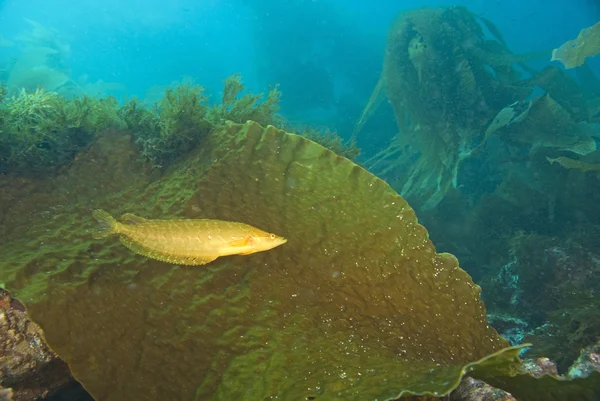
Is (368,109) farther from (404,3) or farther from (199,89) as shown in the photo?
(404,3)

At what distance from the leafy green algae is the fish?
12.5 inches

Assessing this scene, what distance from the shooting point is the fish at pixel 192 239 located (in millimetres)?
1731

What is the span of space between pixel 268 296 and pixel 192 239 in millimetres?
617

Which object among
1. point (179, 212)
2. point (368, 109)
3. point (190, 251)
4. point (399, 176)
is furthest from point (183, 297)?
point (368, 109)

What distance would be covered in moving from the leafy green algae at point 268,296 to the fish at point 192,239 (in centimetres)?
32

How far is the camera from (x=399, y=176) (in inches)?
399

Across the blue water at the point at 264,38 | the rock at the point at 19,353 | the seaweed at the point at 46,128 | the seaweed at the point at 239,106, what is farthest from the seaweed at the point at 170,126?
the blue water at the point at 264,38

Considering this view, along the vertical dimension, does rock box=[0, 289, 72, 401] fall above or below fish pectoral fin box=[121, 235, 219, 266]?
below

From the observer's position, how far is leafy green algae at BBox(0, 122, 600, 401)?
1.62m

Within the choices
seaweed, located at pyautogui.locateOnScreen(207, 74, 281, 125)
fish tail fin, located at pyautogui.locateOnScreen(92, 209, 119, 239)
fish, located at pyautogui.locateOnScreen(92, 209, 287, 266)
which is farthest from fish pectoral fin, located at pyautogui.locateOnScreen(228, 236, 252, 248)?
seaweed, located at pyautogui.locateOnScreen(207, 74, 281, 125)

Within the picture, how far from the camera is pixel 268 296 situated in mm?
2002

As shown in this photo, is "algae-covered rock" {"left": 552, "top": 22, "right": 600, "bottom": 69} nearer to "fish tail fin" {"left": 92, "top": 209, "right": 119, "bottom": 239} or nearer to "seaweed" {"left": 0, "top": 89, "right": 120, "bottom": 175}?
"seaweed" {"left": 0, "top": 89, "right": 120, "bottom": 175}

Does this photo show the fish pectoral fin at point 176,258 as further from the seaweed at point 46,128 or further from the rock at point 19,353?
the seaweed at point 46,128

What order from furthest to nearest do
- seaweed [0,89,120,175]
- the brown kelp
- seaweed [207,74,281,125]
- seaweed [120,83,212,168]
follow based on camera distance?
the brown kelp < seaweed [207,74,281,125] < seaweed [120,83,212,168] < seaweed [0,89,120,175]
